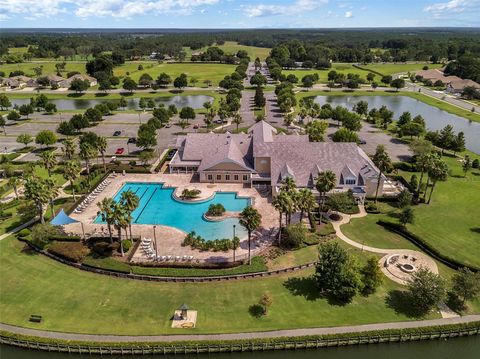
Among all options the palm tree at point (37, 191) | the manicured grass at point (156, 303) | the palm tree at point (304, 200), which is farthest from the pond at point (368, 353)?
the palm tree at point (37, 191)

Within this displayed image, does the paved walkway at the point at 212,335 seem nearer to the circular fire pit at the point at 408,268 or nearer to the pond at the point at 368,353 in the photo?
the pond at the point at 368,353

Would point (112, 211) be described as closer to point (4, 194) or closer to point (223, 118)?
point (4, 194)

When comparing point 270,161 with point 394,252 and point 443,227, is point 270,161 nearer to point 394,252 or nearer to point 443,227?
point 394,252

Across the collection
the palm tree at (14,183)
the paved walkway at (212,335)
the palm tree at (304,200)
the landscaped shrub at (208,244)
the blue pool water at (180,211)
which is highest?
the palm tree at (304,200)

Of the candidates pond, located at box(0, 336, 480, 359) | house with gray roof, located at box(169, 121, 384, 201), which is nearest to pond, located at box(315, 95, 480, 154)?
house with gray roof, located at box(169, 121, 384, 201)

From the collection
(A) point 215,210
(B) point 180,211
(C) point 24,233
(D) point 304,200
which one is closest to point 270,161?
(A) point 215,210

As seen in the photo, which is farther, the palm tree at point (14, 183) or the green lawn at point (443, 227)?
the palm tree at point (14, 183)
